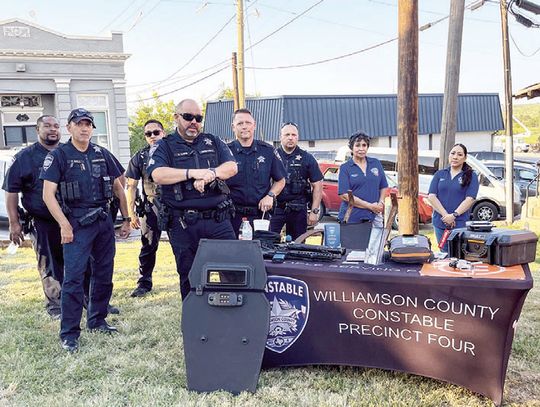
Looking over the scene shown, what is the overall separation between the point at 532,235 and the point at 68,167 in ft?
10.6

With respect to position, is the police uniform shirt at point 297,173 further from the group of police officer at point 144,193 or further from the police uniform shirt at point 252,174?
the police uniform shirt at point 252,174

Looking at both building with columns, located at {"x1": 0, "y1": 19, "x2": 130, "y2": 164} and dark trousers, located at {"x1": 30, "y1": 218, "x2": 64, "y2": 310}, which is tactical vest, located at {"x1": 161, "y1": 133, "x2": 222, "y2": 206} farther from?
building with columns, located at {"x1": 0, "y1": 19, "x2": 130, "y2": 164}

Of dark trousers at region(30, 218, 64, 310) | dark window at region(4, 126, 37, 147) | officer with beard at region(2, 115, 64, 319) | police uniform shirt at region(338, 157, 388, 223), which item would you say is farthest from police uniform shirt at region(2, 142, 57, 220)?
dark window at region(4, 126, 37, 147)

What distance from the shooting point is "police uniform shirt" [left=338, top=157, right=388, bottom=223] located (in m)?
5.08

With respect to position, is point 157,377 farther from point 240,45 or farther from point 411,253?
point 240,45

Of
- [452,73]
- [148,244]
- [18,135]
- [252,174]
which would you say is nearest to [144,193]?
[148,244]

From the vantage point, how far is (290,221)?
5.03 meters

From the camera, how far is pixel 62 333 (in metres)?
3.88

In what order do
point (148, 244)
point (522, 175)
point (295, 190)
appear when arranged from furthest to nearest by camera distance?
point (522, 175)
point (148, 244)
point (295, 190)

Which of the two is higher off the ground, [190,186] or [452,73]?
[452,73]

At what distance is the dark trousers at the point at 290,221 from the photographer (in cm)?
496

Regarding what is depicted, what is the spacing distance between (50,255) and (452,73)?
6.12m

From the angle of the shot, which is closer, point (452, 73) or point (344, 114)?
point (452, 73)

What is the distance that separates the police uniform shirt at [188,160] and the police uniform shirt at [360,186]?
65.1 inches
